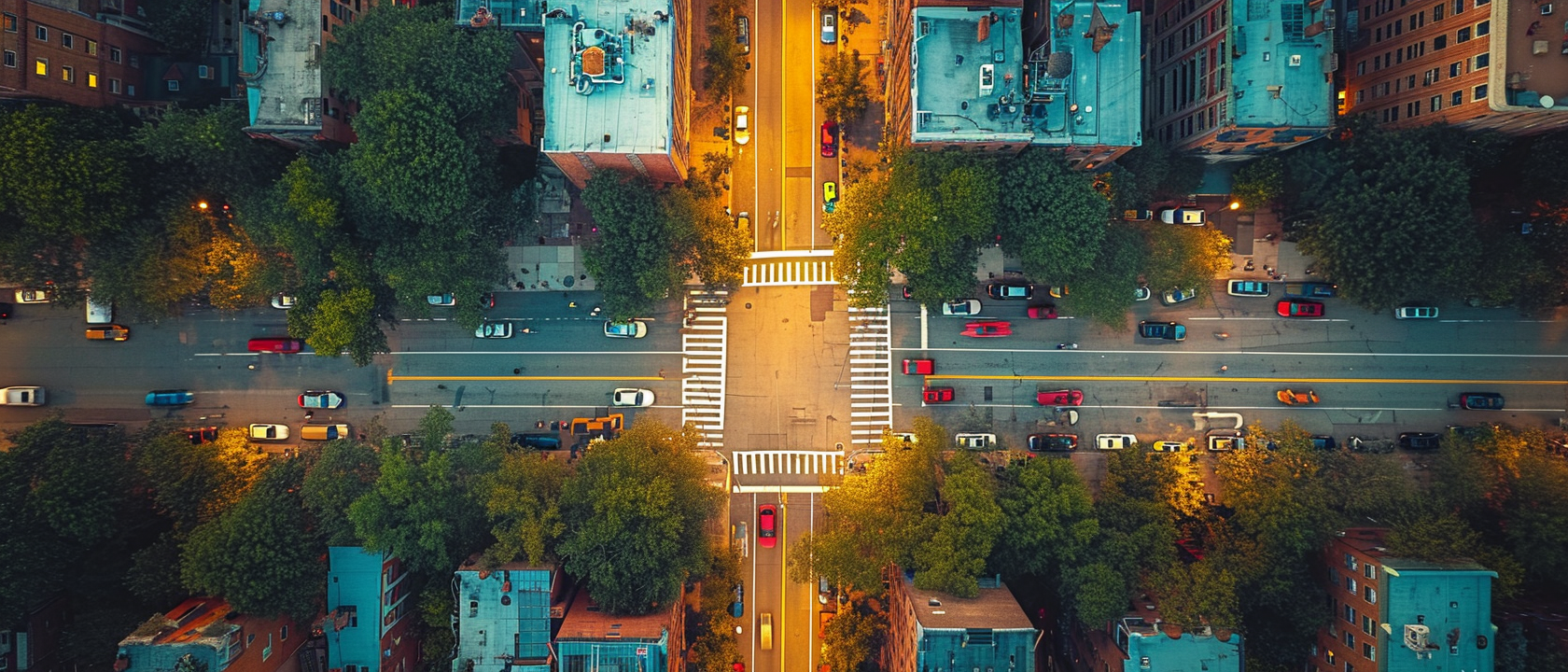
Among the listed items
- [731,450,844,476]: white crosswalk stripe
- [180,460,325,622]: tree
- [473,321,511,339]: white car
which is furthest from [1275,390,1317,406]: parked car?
[180,460,325,622]: tree

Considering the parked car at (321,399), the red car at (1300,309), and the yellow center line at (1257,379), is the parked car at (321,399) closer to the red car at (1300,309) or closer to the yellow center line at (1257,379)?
the yellow center line at (1257,379)

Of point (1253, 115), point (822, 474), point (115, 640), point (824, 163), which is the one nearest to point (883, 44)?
point (824, 163)

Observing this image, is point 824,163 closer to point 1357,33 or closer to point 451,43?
point 451,43

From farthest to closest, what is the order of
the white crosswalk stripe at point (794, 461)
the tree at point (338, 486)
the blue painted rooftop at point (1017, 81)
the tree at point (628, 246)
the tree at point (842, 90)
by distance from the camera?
1. the white crosswalk stripe at point (794, 461)
2. the tree at point (842, 90)
3. the tree at point (628, 246)
4. the tree at point (338, 486)
5. the blue painted rooftop at point (1017, 81)

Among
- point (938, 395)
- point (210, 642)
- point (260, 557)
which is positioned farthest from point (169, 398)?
point (938, 395)

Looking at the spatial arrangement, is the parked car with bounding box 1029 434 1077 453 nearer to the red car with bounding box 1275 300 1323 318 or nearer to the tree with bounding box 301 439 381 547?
the red car with bounding box 1275 300 1323 318

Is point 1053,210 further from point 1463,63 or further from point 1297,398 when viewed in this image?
point 1297,398

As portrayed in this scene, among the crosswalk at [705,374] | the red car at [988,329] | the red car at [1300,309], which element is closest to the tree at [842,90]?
the crosswalk at [705,374]

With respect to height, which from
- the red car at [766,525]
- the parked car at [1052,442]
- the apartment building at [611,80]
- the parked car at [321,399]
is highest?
the apartment building at [611,80]
